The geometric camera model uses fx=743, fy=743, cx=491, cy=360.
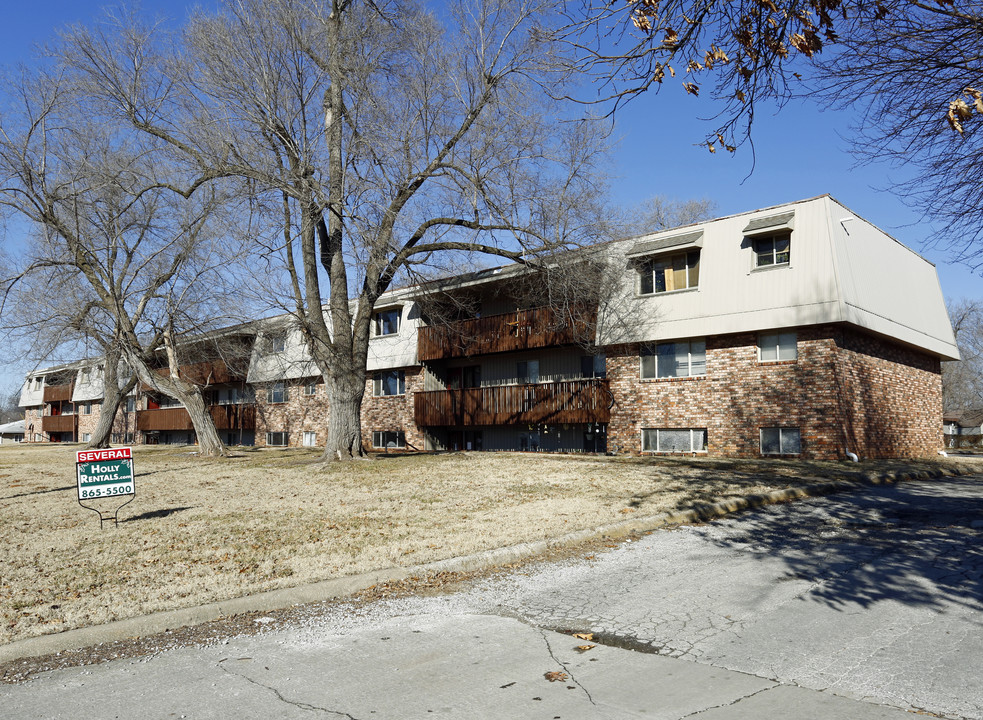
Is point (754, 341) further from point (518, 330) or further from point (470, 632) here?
point (470, 632)

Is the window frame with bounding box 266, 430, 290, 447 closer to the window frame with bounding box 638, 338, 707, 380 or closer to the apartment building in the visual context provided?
the apartment building

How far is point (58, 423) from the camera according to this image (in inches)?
2418

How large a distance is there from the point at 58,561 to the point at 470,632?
200 inches

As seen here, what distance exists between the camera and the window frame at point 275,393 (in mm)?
38844

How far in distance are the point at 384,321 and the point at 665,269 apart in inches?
575

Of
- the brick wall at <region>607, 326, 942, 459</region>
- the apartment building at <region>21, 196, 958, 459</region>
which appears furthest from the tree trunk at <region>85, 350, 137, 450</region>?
the brick wall at <region>607, 326, 942, 459</region>

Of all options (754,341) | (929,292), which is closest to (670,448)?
(754,341)

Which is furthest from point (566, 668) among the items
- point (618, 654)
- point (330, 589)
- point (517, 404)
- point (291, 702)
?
point (517, 404)

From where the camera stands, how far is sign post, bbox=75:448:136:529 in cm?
1020

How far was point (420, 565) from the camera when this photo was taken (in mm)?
7625

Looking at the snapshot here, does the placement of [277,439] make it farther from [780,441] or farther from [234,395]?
[780,441]

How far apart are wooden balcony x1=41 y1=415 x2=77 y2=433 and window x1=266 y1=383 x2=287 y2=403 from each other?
95.7 feet

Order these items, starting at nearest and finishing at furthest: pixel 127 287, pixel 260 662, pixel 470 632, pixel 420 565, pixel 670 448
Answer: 1. pixel 260 662
2. pixel 470 632
3. pixel 420 565
4. pixel 670 448
5. pixel 127 287

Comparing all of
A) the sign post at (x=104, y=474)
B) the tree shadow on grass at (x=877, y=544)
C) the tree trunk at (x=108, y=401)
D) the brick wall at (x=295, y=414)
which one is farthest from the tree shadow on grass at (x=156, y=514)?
the tree trunk at (x=108, y=401)
